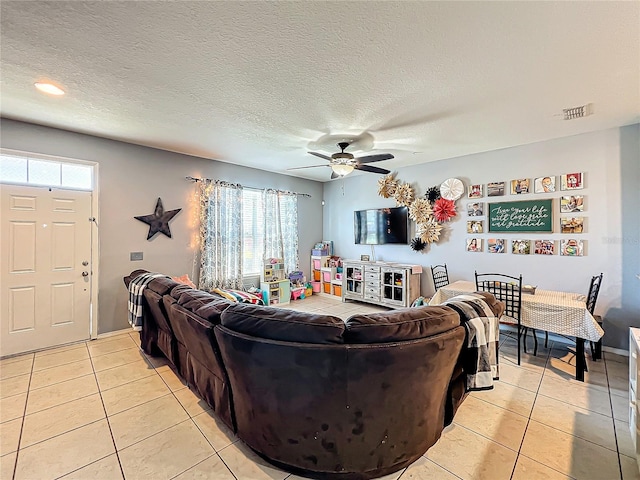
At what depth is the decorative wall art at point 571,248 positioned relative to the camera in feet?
11.7

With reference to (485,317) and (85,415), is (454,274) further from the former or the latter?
(85,415)

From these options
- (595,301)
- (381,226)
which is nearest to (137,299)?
(381,226)

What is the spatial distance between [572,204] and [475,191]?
121cm

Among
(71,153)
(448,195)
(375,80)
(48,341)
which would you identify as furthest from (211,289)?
(448,195)

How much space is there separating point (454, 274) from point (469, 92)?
3082 millimetres

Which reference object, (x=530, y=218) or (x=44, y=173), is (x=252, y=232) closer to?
(x=44, y=173)

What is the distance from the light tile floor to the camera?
1.68 metres

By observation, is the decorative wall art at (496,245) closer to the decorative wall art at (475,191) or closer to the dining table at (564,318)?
the decorative wall art at (475,191)

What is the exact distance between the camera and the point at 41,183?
338cm

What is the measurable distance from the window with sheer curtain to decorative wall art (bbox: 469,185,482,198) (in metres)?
3.52

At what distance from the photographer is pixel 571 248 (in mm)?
3633

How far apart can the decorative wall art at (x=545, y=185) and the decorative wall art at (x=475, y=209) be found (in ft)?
2.35

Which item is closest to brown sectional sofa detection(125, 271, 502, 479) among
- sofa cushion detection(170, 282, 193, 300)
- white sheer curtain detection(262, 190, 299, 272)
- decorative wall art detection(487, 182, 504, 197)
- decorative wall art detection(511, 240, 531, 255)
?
sofa cushion detection(170, 282, 193, 300)

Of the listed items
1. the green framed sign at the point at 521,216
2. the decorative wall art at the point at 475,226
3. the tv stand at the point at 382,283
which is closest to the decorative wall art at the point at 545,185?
the green framed sign at the point at 521,216
